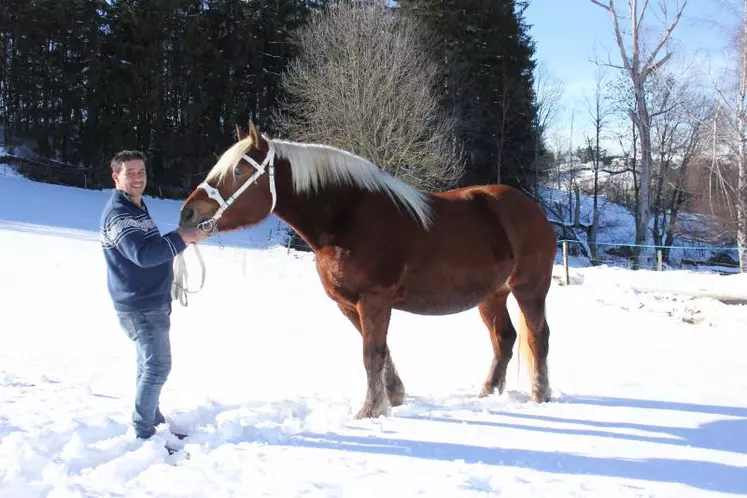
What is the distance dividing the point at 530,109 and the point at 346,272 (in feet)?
85.1

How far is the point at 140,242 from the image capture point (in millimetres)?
2953

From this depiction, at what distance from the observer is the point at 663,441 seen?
10.4 ft

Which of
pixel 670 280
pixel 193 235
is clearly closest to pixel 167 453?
pixel 193 235

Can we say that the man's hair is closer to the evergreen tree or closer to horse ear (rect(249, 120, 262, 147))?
horse ear (rect(249, 120, 262, 147))

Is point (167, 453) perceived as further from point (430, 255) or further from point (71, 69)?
point (71, 69)

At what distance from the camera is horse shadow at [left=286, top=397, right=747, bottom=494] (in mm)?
2682

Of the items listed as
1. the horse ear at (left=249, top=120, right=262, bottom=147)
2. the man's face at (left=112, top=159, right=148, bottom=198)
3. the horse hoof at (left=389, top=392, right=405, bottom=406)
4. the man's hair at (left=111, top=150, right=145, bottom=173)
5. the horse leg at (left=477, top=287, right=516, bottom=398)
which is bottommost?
the horse hoof at (left=389, top=392, right=405, bottom=406)

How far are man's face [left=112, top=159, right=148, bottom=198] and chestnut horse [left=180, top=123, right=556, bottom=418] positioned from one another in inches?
12.3

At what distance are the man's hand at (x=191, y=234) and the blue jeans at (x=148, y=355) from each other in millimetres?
425

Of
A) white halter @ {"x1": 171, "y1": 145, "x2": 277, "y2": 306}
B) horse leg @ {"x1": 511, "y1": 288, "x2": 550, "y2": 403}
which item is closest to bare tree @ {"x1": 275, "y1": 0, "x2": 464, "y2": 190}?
horse leg @ {"x1": 511, "y1": 288, "x2": 550, "y2": 403}

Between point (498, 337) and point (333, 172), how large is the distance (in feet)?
6.95

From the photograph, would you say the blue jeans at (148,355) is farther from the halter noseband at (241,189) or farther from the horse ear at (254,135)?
the horse ear at (254,135)

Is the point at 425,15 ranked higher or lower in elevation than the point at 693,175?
higher

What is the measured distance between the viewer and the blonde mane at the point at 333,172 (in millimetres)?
3648
